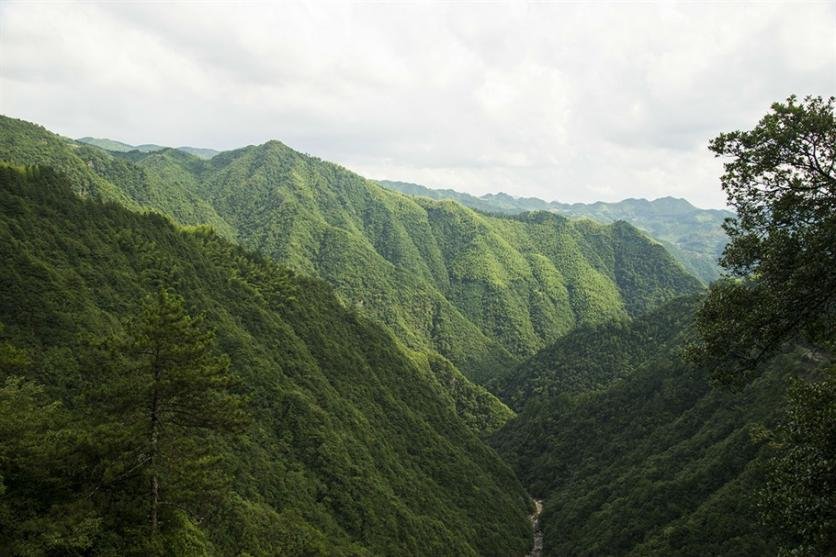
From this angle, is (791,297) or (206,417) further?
(206,417)

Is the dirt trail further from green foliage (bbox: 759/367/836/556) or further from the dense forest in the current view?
green foliage (bbox: 759/367/836/556)

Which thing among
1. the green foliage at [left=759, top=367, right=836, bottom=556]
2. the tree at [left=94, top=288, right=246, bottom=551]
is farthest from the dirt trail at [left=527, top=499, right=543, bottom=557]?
the green foliage at [left=759, top=367, right=836, bottom=556]

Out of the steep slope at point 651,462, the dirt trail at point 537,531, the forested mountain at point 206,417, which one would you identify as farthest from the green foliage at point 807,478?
the dirt trail at point 537,531

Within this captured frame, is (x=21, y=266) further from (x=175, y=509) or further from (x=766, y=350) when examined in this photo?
(x=766, y=350)

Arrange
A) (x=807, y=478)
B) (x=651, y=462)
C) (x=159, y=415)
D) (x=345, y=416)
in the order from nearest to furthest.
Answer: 1. (x=807, y=478)
2. (x=159, y=415)
3. (x=345, y=416)
4. (x=651, y=462)

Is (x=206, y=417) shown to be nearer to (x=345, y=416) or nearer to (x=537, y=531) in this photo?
(x=345, y=416)

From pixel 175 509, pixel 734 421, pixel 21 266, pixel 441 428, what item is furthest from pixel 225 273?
pixel 734 421

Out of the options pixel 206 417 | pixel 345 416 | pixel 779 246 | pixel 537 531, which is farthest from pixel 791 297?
pixel 537 531
